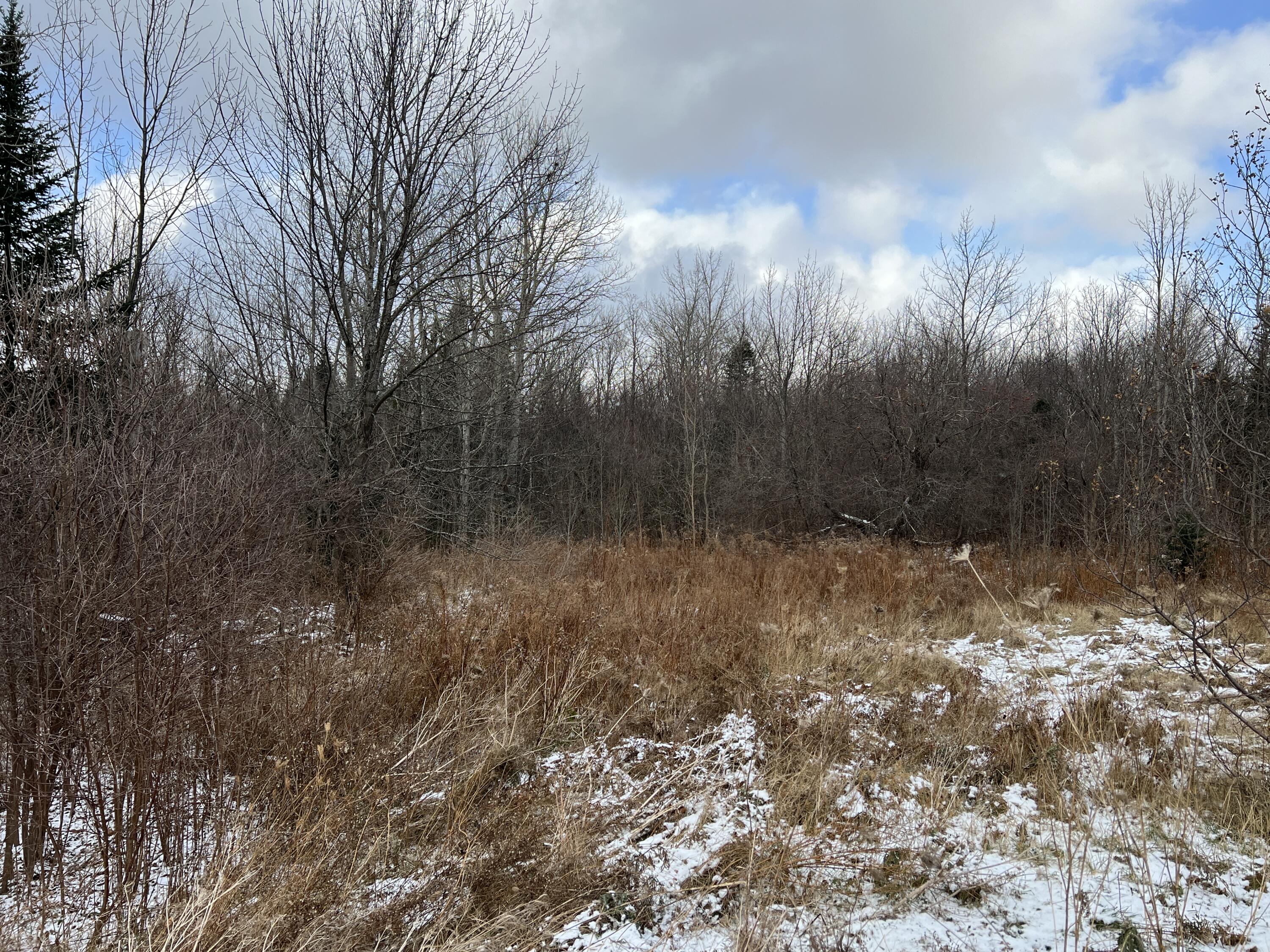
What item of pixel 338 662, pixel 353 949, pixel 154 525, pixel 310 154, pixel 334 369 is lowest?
pixel 353 949

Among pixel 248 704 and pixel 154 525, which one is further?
pixel 248 704

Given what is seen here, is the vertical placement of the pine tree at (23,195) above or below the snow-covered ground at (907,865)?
above

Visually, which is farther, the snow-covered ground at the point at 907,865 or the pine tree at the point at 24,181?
the pine tree at the point at 24,181

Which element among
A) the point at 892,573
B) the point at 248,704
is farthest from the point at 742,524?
the point at 248,704

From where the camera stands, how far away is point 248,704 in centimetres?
308

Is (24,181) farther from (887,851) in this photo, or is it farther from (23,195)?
(887,851)

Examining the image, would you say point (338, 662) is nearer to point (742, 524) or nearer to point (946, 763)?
point (946, 763)

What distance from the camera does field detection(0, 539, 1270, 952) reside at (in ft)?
7.66

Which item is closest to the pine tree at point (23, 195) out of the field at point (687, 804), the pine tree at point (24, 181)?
the pine tree at point (24, 181)

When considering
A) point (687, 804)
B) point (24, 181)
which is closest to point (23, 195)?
point (24, 181)

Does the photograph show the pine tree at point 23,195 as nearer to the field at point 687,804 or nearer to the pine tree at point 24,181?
the pine tree at point 24,181

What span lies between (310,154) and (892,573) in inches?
323

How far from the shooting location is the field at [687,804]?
7.66 feet

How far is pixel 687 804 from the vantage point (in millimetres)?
3223
